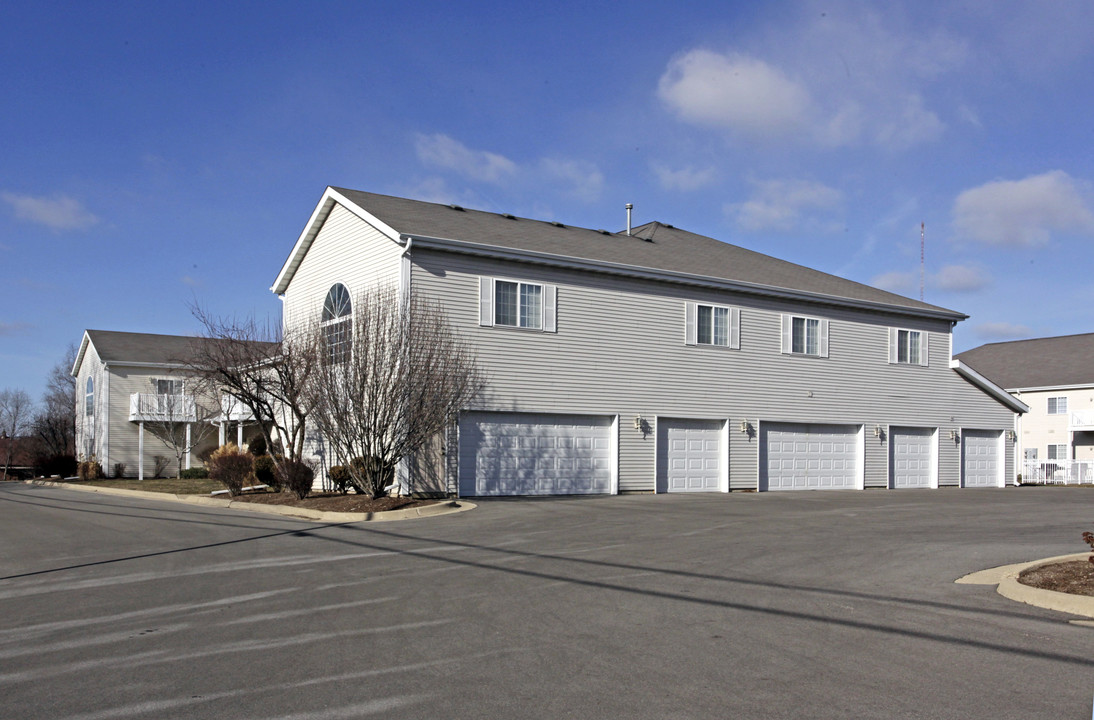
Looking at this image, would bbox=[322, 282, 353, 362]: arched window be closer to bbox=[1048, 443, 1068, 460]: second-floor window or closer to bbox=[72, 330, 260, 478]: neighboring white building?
bbox=[72, 330, 260, 478]: neighboring white building

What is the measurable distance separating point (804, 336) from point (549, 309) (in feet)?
31.8

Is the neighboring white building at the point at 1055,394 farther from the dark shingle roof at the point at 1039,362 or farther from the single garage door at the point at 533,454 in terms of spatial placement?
the single garage door at the point at 533,454

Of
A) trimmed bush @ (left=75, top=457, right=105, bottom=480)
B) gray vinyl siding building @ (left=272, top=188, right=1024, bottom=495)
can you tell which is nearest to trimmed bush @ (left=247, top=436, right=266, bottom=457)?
gray vinyl siding building @ (left=272, top=188, right=1024, bottom=495)

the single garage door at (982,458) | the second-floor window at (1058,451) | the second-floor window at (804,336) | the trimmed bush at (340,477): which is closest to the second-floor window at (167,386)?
the trimmed bush at (340,477)

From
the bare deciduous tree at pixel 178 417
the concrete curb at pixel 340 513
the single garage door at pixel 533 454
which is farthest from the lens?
the bare deciduous tree at pixel 178 417

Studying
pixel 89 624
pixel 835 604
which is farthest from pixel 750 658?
pixel 89 624

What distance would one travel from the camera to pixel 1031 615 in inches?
334

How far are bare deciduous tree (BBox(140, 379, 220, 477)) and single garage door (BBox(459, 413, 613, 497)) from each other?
18.5m

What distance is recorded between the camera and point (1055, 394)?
4797 cm

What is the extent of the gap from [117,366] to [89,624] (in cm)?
3665

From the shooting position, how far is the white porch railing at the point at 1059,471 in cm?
3938

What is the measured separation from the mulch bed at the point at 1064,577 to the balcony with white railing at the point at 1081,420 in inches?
1572

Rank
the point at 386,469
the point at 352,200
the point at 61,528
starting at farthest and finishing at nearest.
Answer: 1. the point at 352,200
2. the point at 386,469
3. the point at 61,528

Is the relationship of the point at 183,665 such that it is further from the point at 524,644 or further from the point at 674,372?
the point at 674,372
